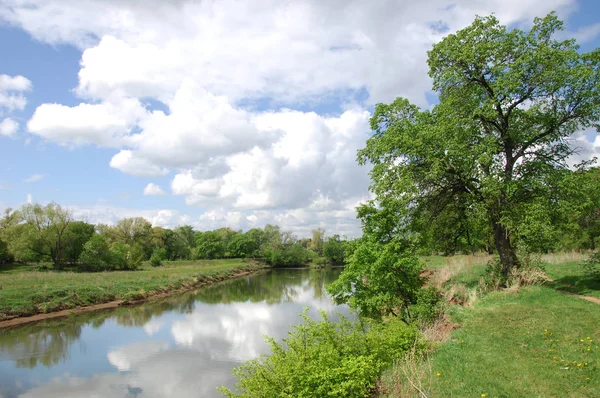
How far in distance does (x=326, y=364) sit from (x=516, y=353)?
4.43 m

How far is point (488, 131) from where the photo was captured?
15016 millimetres

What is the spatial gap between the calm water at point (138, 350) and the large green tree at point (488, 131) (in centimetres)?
964

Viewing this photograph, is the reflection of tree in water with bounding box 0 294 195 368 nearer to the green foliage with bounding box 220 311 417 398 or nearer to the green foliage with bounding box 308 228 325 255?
the green foliage with bounding box 220 311 417 398

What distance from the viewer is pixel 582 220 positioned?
3088cm

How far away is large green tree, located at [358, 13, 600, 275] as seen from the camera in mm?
13266

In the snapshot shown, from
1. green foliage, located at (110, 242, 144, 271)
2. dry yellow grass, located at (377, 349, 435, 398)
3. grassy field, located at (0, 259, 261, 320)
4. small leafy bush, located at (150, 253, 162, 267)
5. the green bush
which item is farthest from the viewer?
small leafy bush, located at (150, 253, 162, 267)

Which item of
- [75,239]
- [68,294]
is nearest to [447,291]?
[68,294]

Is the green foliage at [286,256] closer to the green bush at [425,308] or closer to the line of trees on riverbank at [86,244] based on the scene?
the line of trees on riverbank at [86,244]

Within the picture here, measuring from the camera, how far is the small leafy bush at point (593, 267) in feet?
42.2

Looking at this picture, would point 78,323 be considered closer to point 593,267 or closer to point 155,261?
point 593,267

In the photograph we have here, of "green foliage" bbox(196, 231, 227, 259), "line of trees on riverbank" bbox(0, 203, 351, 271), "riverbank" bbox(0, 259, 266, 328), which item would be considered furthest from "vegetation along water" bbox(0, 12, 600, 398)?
"green foliage" bbox(196, 231, 227, 259)

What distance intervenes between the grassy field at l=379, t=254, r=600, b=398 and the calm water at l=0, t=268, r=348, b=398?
325 inches

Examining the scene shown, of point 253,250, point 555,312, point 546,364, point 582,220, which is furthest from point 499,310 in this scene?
point 253,250

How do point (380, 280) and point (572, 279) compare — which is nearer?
point (380, 280)
